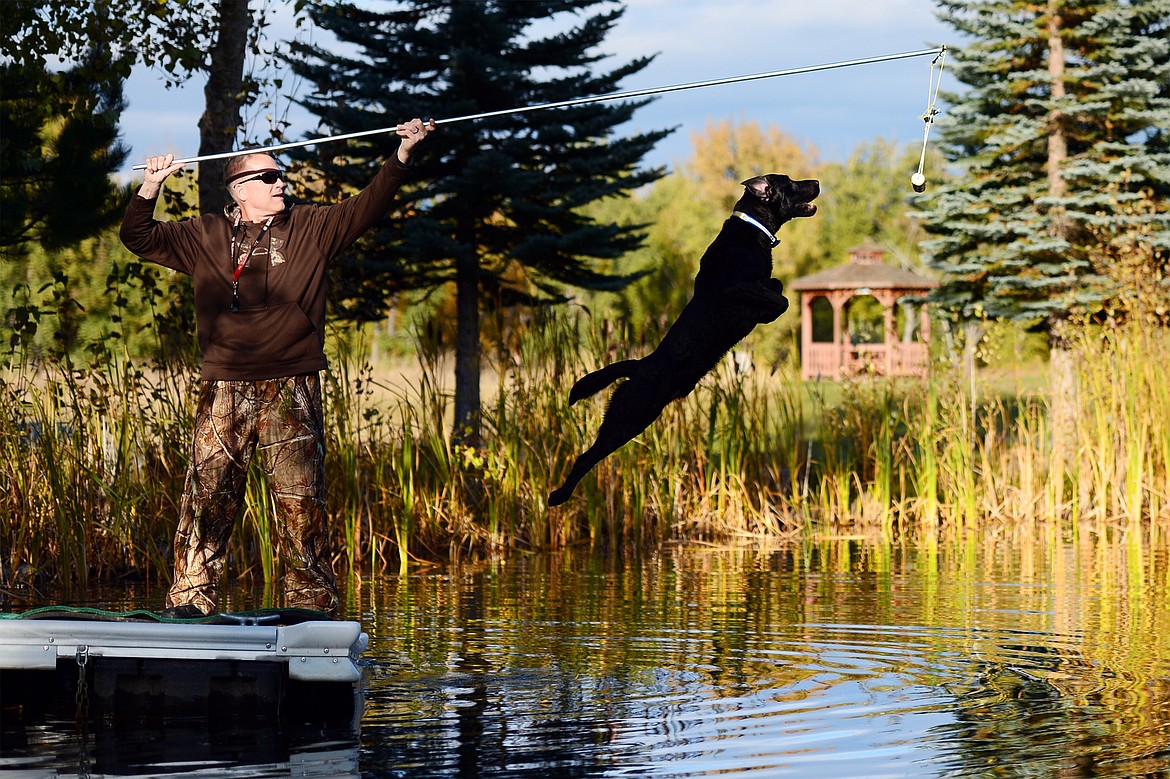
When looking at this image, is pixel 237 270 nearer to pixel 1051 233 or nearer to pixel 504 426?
pixel 504 426

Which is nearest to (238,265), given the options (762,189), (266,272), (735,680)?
(266,272)

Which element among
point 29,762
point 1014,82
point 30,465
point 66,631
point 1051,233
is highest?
point 1014,82

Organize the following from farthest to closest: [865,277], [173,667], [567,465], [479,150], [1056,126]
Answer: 1. [865,277]
2. [1056,126]
3. [479,150]
4. [567,465]
5. [173,667]

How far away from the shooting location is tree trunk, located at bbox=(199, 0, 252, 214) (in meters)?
11.2

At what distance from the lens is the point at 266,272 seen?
6.01 meters

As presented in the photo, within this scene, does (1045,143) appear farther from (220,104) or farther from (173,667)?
(173,667)

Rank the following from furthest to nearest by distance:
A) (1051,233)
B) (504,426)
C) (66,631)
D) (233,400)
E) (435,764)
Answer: (1051,233), (504,426), (233,400), (66,631), (435,764)

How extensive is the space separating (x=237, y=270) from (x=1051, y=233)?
64.6 feet

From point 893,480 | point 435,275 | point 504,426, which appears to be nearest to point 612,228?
point 435,275

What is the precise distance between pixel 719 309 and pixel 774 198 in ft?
1.81

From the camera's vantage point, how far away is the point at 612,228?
55.6ft

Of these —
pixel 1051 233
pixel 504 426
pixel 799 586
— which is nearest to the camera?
pixel 799 586

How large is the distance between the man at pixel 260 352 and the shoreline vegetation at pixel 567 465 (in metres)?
2.77

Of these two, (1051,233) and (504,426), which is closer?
(504,426)
